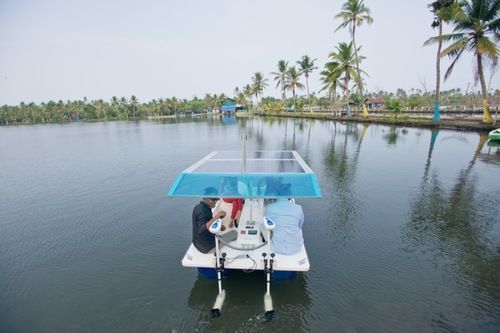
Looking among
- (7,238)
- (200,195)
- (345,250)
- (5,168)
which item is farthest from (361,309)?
Answer: (5,168)

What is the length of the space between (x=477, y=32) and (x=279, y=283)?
30.0 metres

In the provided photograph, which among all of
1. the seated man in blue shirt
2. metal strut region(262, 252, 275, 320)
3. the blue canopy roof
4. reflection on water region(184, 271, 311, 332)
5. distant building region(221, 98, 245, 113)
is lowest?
reflection on water region(184, 271, 311, 332)

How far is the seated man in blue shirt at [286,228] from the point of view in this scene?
4344mm

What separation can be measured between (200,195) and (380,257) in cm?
471

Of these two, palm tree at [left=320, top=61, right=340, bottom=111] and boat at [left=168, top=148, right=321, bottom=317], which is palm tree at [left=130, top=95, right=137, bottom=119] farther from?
boat at [left=168, top=148, right=321, bottom=317]

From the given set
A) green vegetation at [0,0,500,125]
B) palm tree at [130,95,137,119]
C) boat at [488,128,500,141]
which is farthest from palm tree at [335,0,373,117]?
palm tree at [130,95,137,119]

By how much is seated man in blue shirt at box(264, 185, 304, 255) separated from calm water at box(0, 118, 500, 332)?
1.12 metres

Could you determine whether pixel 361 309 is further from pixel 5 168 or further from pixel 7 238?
pixel 5 168

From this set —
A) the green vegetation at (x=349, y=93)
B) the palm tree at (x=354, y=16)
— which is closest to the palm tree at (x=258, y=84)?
the green vegetation at (x=349, y=93)

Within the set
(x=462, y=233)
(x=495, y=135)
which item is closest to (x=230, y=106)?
(x=495, y=135)

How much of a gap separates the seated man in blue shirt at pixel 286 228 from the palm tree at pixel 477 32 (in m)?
27.8

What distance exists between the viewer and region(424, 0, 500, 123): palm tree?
21.0 m

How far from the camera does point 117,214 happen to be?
8781 millimetres

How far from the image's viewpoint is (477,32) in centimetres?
2198
